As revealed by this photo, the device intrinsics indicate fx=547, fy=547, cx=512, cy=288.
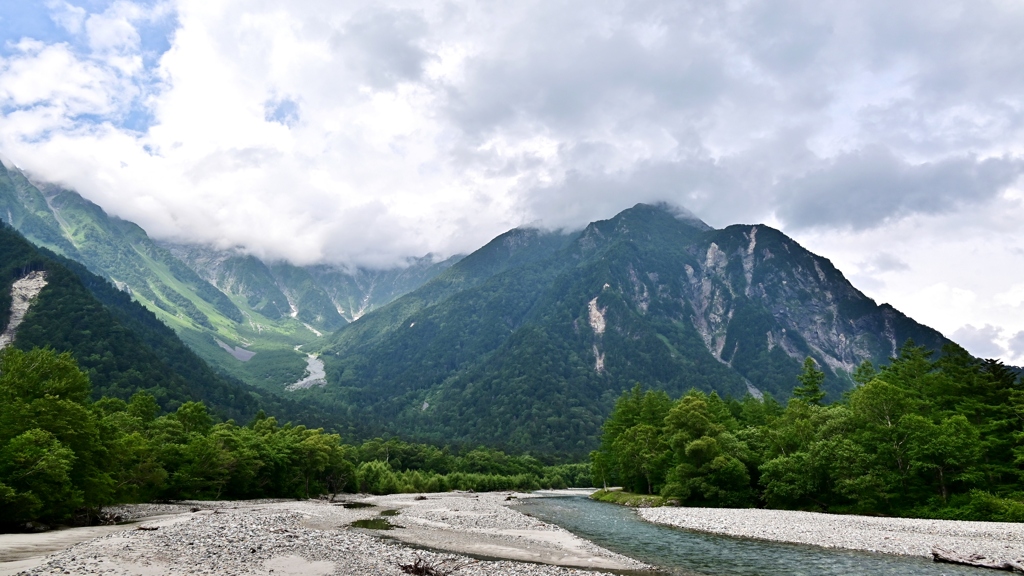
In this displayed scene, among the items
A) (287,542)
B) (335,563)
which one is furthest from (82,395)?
(335,563)

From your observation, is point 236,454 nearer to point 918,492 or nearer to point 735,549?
point 735,549

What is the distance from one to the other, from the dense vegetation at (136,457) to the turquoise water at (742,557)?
144 ft

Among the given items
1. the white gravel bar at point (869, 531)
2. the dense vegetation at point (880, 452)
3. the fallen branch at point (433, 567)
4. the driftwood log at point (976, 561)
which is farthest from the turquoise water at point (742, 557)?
the dense vegetation at point (880, 452)

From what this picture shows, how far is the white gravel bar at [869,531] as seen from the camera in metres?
39.1

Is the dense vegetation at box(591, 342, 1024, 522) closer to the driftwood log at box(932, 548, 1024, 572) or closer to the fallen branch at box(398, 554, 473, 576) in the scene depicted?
the driftwood log at box(932, 548, 1024, 572)

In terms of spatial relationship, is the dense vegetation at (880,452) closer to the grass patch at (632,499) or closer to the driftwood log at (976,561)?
the grass patch at (632,499)

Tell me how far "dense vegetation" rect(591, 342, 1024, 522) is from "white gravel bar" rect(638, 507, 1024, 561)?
206 inches

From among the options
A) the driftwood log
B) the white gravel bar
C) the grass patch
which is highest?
the driftwood log

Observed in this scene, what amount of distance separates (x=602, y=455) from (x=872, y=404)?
62148mm

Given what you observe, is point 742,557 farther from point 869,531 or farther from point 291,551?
point 291,551

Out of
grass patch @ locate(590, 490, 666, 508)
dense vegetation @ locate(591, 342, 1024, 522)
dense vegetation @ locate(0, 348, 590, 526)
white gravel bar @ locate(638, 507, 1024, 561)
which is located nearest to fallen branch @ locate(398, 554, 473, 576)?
white gravel bar @ locate(638, 507, 1024, 561)

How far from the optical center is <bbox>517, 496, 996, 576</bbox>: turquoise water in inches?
1296

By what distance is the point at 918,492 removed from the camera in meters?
59.8

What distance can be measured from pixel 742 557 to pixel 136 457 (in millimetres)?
66747
